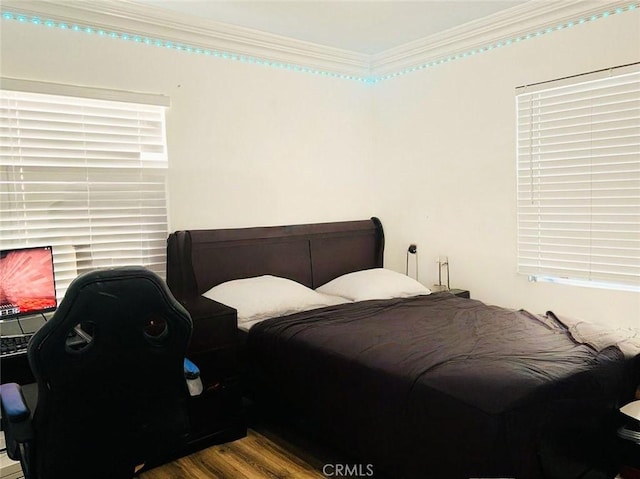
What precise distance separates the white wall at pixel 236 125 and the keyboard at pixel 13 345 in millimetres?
1316

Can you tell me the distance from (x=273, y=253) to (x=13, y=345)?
76.2 inches

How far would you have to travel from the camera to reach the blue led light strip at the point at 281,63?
2.86 metres

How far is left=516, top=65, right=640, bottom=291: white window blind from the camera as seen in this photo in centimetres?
295

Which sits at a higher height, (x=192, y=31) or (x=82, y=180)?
(x=192, y=31)

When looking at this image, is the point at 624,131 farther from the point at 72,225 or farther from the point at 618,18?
the point at 72,225

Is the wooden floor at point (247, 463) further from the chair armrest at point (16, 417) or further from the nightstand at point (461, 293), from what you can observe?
the nightstand at point (461, 293)

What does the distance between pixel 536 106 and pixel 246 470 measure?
9.54ft

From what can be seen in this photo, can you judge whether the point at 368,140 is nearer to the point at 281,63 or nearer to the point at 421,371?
the point at 281,63

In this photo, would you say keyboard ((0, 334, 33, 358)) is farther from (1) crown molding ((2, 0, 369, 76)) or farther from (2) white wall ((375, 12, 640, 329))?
(2) white wall ((375, 12, 640, 329))

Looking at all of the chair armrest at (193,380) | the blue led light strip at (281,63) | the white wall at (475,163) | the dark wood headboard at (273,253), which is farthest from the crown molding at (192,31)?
the chair armrest at (193,380)

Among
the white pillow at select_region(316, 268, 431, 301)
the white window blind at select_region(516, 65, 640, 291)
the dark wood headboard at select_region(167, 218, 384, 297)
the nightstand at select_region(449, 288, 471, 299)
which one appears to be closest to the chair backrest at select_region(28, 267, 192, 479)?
the dark wood headboard at select_region(167, 218, 384, 297)

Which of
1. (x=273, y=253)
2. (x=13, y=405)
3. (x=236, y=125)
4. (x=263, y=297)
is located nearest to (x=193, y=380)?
(x=13, y=405)

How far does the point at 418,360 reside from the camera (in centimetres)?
222

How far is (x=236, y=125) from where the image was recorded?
3654mm
